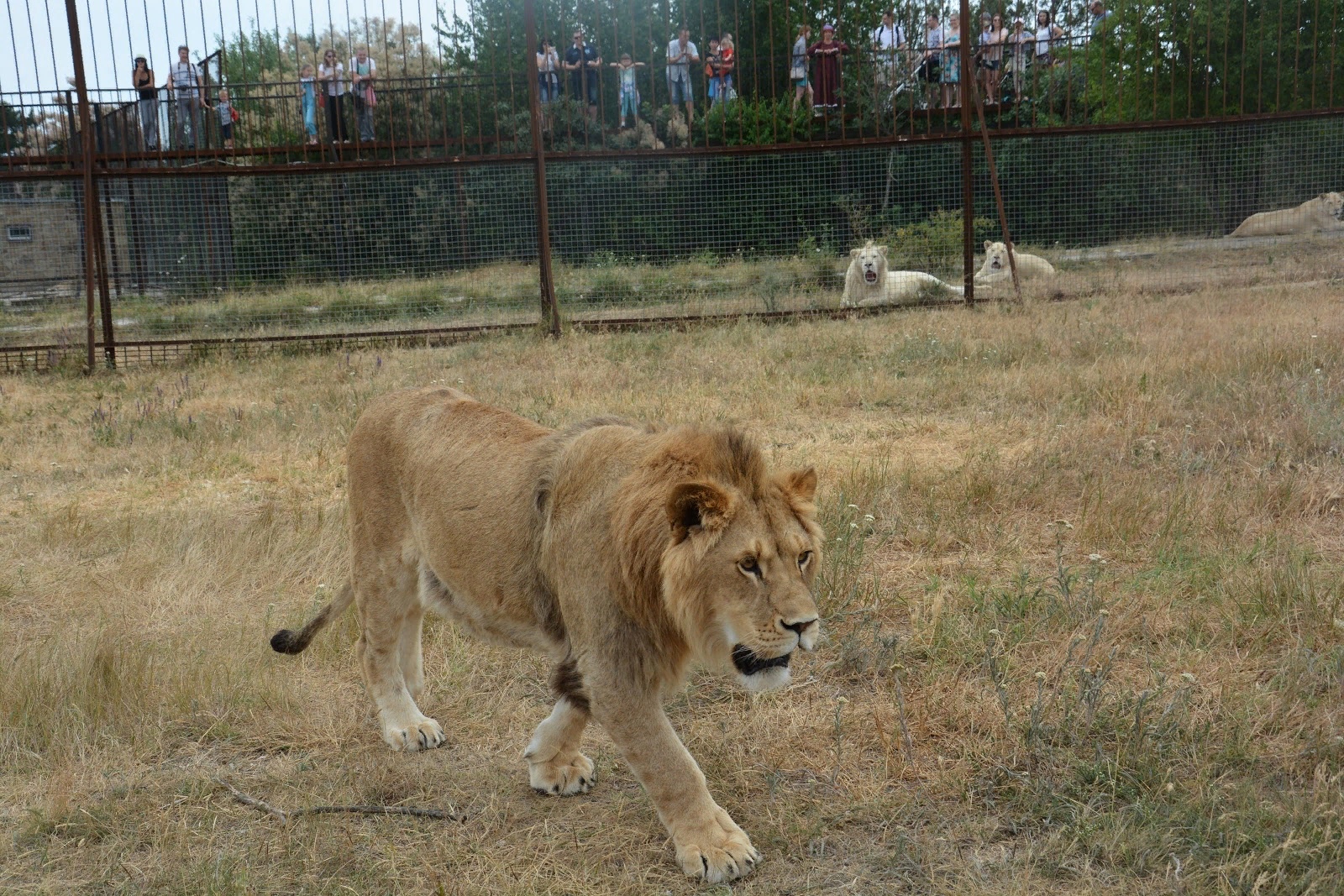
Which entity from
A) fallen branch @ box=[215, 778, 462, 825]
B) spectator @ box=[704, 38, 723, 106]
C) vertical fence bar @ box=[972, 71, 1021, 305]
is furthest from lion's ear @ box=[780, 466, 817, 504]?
spectator @ box=[704, 38, 723, 106]

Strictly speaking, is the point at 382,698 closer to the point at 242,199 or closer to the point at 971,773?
the point at 971,773

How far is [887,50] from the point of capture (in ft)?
47.3

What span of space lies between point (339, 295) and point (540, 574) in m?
13.8

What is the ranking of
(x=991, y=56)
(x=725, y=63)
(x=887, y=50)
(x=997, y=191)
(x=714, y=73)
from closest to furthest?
1. (x=997, y=191)
2. (x=887, y=50)
3. (x=725, y=63)
4. (x=991, y=56)
5. (x=714, y=73)

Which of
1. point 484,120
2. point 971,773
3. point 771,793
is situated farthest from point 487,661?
point 484,120

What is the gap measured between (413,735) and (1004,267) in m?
14.1

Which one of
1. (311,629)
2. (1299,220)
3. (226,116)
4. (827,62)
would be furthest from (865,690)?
(1299,220)

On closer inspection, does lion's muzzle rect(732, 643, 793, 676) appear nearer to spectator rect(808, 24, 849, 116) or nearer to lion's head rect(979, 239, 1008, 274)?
spectator rect(808, 24, 849, 116)

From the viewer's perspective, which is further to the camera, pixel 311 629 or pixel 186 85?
pixel 186 85

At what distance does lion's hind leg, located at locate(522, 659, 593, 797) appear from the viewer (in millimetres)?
4031

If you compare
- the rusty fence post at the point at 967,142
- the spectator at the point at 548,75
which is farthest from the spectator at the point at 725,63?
the rusty fence post at the point at 967,142

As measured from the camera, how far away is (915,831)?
368 cm

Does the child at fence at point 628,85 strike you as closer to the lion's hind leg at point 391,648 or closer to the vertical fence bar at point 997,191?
the vertical fence bar at point 997,191

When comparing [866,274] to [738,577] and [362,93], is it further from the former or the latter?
[738,577]
